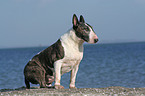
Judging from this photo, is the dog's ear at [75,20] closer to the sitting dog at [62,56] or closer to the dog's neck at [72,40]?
the sitting dog at [62,56]

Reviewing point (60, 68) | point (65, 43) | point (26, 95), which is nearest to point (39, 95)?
point (26, 95)

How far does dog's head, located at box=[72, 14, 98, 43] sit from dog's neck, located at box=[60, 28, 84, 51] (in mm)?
113

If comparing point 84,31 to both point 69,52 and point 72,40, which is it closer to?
point 72,40

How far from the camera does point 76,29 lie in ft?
28.0

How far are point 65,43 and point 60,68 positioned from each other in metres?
0.78

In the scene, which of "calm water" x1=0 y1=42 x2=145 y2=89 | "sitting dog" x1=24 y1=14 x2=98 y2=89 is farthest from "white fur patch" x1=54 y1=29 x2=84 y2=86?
"calm water" x1=0 y1=42 x2=145 y2=89

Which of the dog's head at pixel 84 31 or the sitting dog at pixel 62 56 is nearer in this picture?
the dog's head at pixel 84 31

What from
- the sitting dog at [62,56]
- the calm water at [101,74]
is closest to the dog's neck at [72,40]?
the sitting dog at [62,56]

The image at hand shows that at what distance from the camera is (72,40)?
339 inches

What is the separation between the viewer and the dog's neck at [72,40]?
8570mm

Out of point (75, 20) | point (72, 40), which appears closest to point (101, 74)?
point (72, 40)

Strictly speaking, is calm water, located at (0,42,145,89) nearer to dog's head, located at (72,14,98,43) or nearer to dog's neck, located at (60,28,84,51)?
dog's neck, located at (60,28,84,51)

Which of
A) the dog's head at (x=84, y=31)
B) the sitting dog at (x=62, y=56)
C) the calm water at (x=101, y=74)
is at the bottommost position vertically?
the calm water at (x=101, y=74)

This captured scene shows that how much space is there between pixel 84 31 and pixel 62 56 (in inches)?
39.8
